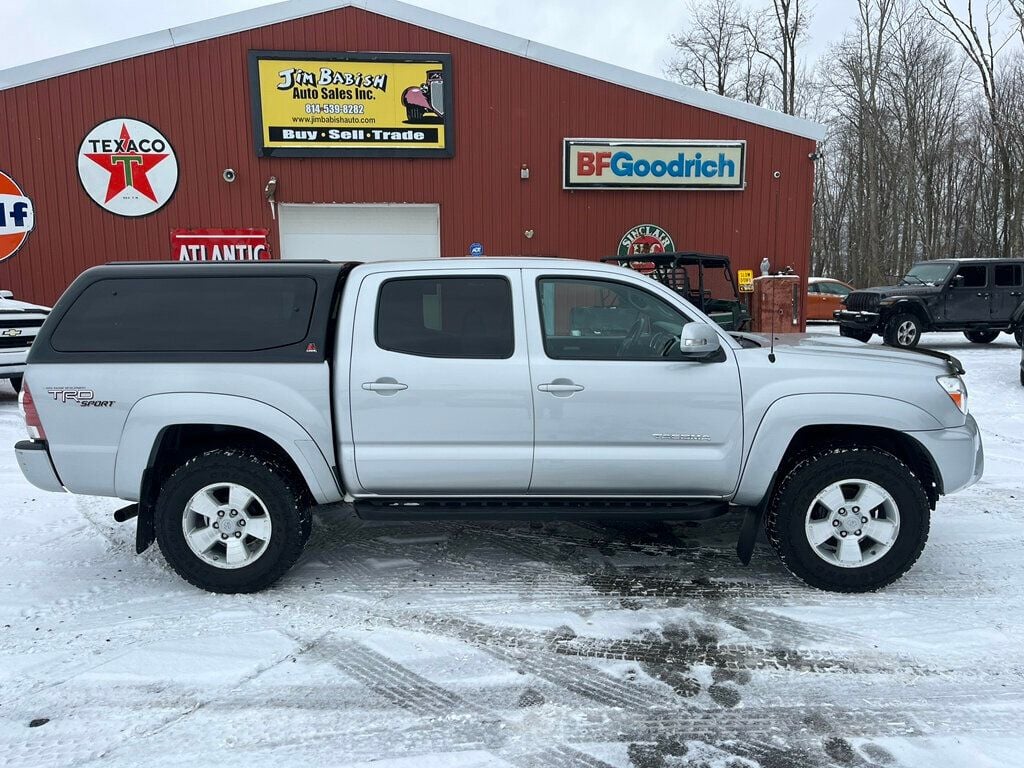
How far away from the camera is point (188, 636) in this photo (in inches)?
134

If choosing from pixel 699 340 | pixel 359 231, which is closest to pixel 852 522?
pixel 699 340

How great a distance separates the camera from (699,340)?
3.57m

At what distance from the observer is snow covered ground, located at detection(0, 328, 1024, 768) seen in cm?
262

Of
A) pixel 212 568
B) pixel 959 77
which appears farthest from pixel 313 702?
pixel 959 77

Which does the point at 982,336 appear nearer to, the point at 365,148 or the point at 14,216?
the point at 365,148

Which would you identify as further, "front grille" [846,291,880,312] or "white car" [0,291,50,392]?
"front grille" [846,291,880,312]

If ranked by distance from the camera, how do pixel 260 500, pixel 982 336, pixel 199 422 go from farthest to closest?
pixel 982 336 < pixel 260 500 < pixel 199 422

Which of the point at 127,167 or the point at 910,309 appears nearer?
the point at 127,167

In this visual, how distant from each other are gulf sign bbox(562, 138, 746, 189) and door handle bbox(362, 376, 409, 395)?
977 cm

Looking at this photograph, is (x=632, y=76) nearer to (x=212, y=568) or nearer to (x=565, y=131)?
(x=565, y=131)

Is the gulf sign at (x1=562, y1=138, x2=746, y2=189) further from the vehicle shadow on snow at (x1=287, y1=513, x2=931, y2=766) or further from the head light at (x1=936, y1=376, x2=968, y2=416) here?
the head light at (x1=936, y1=376, x2=968, y2=416)

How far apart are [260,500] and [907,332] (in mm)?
14425

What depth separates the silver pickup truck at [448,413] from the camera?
12.1 ft

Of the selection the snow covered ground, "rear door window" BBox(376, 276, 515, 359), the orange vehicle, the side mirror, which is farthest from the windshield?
"rear door window" BBox(376, 276, 515, 359)
